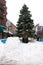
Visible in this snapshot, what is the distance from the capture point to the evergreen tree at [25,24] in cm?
4331

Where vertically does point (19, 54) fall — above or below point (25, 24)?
below

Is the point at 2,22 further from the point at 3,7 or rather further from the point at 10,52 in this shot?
the point at 10,52

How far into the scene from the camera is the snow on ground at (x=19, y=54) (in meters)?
9.78

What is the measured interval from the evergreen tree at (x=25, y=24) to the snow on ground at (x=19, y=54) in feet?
96.1

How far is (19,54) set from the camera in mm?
11320

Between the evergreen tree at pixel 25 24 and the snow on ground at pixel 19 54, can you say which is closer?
the snow on ground at pixel 19 54

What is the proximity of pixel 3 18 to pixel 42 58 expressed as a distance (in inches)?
1547

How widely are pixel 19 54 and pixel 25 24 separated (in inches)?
1288

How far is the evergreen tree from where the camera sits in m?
43.3

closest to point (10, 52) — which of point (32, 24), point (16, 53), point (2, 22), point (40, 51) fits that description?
point (16, 53)

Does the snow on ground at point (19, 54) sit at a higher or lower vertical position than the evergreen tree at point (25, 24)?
lower

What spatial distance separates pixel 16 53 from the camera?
11.6 meters

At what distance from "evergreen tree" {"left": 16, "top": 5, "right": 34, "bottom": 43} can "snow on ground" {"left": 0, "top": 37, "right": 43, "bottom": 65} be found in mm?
29296

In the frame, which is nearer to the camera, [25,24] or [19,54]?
[19,54]
